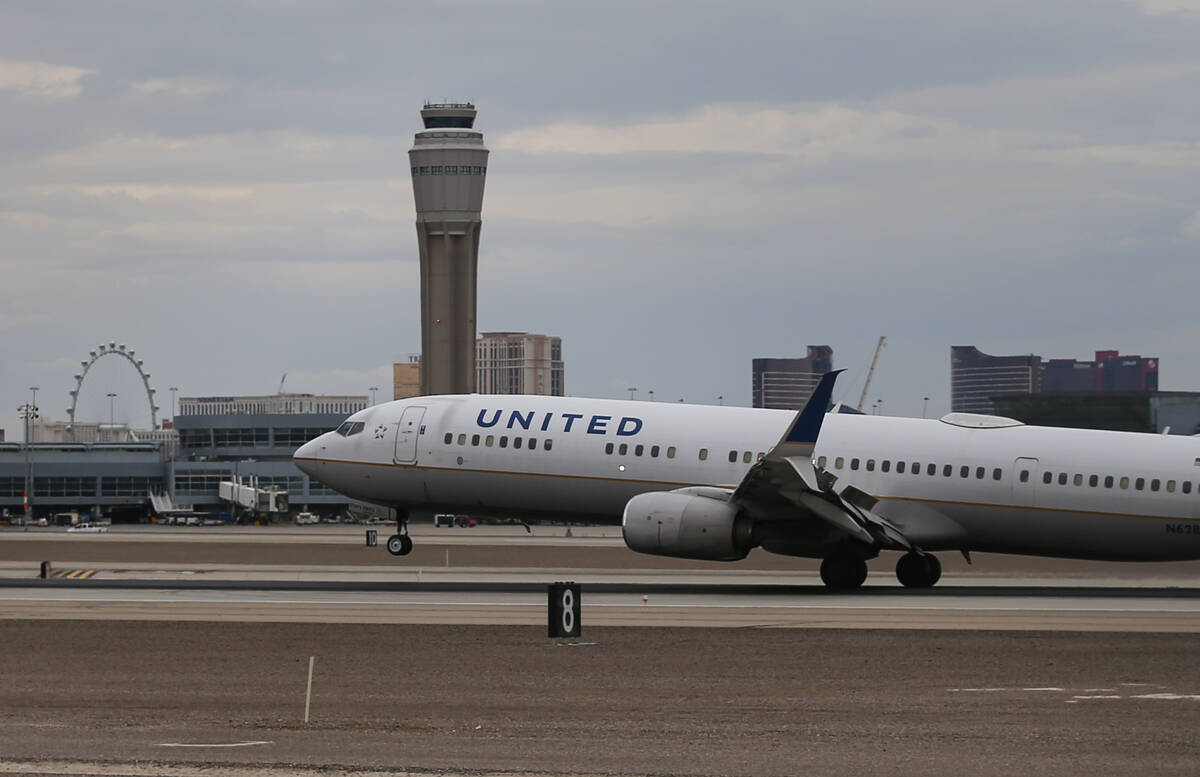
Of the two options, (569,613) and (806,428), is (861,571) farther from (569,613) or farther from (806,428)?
(569,613)

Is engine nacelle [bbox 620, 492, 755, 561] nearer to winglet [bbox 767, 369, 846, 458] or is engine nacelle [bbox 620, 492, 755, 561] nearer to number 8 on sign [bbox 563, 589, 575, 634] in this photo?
winglet [bbox 767, 369, 846, 458]

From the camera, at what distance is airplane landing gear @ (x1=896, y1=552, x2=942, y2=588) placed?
41406mm

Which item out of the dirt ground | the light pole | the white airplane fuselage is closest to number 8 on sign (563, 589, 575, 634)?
the dirt ground

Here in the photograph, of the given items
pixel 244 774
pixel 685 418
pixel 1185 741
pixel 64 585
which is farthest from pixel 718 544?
pixel 244 774

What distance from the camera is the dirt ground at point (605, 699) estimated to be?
706 inches

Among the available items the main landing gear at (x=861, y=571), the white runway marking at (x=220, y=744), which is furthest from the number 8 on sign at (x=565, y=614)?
the white runway marking at (x=220, y=744)

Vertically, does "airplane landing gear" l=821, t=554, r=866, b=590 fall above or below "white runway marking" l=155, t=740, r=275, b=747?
above

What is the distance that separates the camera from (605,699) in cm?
2277

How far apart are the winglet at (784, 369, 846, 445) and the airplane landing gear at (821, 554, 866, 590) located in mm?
4343

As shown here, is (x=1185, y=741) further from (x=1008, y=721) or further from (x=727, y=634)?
(x=727, y=634)

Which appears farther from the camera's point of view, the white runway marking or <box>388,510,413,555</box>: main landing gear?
<box>388,510,413,555</box>: main landing gear

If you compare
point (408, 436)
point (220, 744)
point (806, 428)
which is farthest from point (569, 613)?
point (408, 436)

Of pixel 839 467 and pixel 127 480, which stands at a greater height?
pixel 839 467

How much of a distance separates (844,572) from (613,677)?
16234 mm
